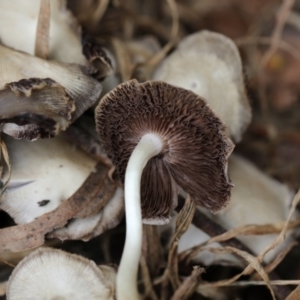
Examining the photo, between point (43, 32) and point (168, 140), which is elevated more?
point (43, 32)

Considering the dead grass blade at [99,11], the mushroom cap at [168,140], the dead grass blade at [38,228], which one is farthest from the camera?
the dead grass blade at [99,11]

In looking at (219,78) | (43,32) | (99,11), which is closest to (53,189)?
(43,32)

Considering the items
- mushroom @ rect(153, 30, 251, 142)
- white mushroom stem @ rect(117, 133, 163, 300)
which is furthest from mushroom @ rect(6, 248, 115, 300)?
mushroom @ rect(153, 30, 251, 142)

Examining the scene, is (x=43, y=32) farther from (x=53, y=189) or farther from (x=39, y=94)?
(x=53, y=189)

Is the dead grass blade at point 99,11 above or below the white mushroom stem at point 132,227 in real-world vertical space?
above

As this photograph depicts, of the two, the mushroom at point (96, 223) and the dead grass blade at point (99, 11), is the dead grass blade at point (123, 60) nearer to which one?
the dead grass blade at point (99, 11)

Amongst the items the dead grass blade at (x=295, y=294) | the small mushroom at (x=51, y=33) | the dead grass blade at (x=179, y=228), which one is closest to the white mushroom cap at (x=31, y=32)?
the small mushroom at (x=51, y=33)

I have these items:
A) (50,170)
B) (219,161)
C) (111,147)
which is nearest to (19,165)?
(50,170)
